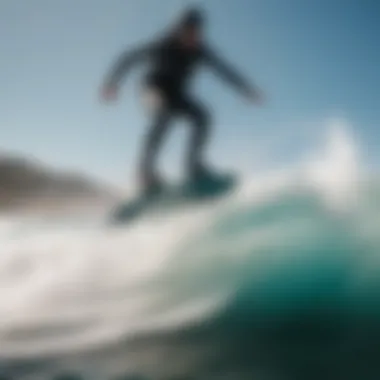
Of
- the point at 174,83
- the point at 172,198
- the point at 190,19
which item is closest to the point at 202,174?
the point at 172,198

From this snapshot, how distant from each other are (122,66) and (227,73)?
196 mm

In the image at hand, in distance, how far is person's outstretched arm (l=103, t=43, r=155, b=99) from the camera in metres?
1.38

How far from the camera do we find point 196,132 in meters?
1.37

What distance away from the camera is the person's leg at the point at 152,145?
1.36m

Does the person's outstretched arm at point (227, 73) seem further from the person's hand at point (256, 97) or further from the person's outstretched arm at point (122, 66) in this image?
the person's outstretched arm at point (122, 66)

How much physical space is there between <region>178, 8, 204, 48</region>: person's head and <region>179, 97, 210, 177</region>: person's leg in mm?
109

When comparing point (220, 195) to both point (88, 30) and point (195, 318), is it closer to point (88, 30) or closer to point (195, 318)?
point (195, 318)

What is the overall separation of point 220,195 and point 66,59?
39cm

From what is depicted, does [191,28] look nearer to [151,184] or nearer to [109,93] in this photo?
[109,93]

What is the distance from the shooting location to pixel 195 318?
1.32 meters

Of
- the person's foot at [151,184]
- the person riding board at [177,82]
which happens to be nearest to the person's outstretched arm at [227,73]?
the person riding board at [177,82]

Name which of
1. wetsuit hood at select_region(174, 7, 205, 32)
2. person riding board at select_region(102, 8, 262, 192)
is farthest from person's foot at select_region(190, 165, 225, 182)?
wetsuit hood at select_region(174, 7, 205, 32)

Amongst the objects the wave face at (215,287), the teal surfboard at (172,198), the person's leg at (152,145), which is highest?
the person's leg at (152,145)

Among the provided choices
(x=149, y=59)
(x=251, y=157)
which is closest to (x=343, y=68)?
(x=251, y=157)
